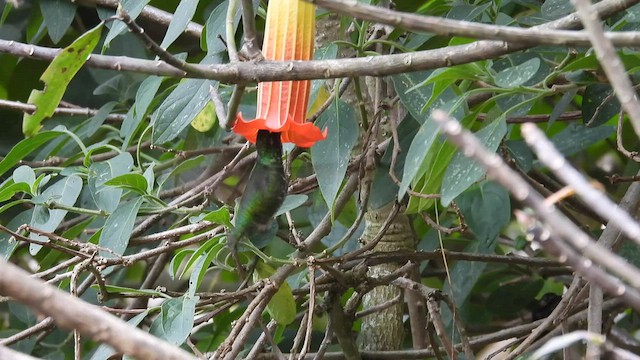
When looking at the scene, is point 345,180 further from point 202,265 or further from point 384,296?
point 202,265

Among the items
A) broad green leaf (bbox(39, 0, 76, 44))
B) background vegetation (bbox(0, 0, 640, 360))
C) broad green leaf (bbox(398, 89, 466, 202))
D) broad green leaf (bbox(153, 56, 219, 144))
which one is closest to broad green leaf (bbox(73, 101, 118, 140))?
background vegetation (bbox(0, 0, 640, 360))

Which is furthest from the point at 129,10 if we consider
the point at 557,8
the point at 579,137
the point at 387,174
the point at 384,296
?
the point at 579,137

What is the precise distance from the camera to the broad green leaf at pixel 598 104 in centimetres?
132

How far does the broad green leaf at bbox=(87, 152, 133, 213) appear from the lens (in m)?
1.41

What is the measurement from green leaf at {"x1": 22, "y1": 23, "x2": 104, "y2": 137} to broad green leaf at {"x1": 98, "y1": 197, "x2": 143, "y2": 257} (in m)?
0.32

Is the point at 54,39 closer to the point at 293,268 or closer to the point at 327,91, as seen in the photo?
the point at 327,91

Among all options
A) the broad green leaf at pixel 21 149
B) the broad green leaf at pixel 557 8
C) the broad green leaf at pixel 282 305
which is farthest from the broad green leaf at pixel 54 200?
the broad green leaf at pixel 557 8

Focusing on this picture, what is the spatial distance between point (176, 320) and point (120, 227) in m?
0.19

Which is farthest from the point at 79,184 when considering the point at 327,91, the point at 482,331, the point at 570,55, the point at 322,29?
the point at 482,331

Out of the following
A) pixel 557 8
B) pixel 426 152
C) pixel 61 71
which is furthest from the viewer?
pixel 557 8

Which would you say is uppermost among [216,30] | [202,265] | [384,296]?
[216,30]

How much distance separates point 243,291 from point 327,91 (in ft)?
Answer: 1.21

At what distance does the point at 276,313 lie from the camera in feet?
4.52

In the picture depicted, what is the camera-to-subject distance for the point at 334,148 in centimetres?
128
